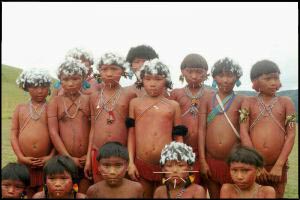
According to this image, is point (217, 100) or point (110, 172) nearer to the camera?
point (110, 172)

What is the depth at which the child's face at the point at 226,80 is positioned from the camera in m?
5.46

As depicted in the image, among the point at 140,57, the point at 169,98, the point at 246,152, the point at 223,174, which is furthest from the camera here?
the point at 140,57

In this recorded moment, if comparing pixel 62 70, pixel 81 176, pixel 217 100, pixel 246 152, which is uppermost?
pixel 62 70

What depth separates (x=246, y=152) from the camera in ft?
14.9

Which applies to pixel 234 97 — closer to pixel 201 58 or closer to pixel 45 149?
pixel 201 58

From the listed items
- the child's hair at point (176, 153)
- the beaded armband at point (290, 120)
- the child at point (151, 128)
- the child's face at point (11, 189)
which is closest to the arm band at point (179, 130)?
the child at point (151, 128)

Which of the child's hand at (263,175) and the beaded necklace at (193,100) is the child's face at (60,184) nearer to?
the beaded necklace at (193,100)

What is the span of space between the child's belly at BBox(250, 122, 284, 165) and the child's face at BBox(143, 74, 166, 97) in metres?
1.26

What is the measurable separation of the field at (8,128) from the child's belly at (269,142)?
3125mm

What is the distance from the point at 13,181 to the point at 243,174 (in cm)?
237

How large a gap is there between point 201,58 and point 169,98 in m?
0.65

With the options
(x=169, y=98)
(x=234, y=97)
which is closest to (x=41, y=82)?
(x=169, y=98)

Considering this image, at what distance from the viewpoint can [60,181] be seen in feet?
14.6

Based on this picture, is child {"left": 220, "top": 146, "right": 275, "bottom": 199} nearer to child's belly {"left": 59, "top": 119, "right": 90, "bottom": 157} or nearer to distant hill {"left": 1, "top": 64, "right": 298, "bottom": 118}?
child's belly {"left": 59, "top": 119, "right": 90, "bottom": 157}
